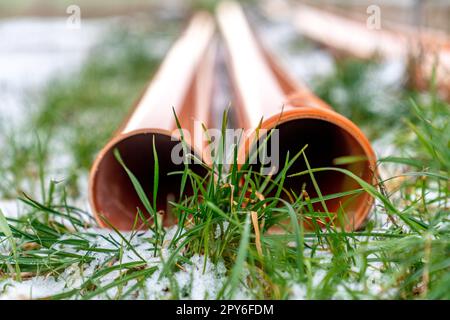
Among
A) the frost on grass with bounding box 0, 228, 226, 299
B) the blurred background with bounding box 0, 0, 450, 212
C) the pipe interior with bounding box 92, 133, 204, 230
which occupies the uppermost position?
the blurred background with bounding box 0, 0, 450, 212

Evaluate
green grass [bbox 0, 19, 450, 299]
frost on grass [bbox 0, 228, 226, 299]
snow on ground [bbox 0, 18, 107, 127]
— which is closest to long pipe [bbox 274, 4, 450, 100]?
green grass [bbox 0, 19, 450, 299]

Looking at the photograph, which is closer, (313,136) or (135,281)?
(135,281)

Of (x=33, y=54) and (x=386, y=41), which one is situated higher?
(x=33, y=54)

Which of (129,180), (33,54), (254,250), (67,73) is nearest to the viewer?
(254,250)

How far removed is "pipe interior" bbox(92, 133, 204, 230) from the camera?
1782 mm

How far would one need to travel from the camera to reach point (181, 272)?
1396 mm

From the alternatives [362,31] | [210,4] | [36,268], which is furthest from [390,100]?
[210,4]

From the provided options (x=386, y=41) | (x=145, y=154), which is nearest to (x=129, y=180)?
(x=145, y=154)

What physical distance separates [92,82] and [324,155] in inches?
98.9

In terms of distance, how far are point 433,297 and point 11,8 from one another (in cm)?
889

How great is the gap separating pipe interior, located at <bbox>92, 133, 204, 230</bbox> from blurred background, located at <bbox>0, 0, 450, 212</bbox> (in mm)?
194

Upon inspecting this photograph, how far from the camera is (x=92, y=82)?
164 inches

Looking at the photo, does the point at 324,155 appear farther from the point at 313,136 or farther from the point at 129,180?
the point at 129,180

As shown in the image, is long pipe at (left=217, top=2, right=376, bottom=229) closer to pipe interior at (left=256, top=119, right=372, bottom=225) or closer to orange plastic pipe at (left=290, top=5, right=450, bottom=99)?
pipe interior at (left=256, top=119, right=372, bottom=225)
